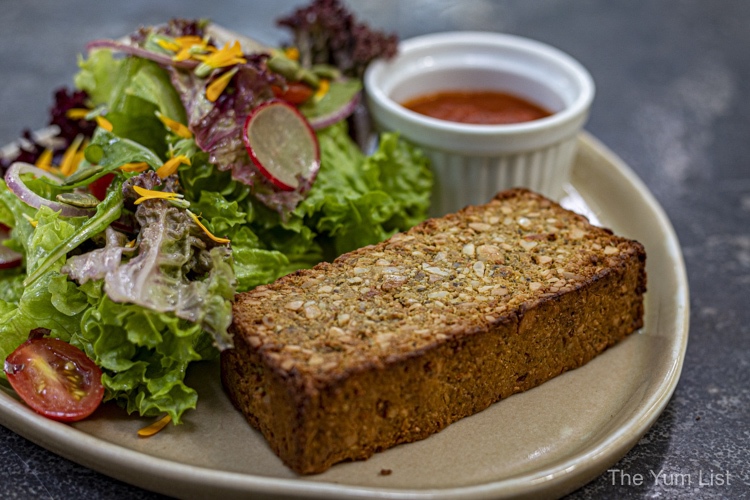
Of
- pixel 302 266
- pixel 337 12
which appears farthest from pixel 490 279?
pixel 337 12

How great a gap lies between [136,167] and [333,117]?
3.72 feet

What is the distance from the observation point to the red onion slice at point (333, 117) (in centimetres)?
426

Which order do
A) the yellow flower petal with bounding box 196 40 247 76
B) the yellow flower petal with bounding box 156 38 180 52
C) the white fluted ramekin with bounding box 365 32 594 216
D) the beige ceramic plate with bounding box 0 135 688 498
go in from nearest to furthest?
the beige ceramic plate with bounding box 0 135 688 498 → the yellow flower petal with bounding box 196 40 247 76 → the yellow flower petal with bounding box 156 38 180 52 → the white fluted ramekin with bounding box 365 32 594 216

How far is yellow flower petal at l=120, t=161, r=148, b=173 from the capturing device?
3.59 metres

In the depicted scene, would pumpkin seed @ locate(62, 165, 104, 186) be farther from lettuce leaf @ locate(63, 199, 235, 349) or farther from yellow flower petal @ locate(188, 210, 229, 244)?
yellow flower petal @ locate(188, 210, 229, 244)

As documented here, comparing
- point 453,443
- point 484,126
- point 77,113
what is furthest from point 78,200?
point 484,126

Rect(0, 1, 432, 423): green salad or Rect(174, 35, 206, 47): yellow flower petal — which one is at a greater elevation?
Rect(174, 35, 206, 47): yellow flower petal

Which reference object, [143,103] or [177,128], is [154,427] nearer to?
[177,128]

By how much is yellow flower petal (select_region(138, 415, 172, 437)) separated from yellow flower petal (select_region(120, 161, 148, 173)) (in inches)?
43.1

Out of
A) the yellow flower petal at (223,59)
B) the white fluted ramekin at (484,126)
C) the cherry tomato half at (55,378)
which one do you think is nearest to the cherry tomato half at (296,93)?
the yellow flower petal at (223,59)

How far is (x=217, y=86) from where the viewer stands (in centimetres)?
384

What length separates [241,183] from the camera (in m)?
3.75

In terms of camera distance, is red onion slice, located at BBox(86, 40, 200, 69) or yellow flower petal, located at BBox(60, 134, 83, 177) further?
yellow flower petal, located at BBox(60, 134, 83, 177)

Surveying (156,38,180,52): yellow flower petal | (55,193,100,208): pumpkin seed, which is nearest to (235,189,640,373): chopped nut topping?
(55,193,100,208): pumpkin seed
